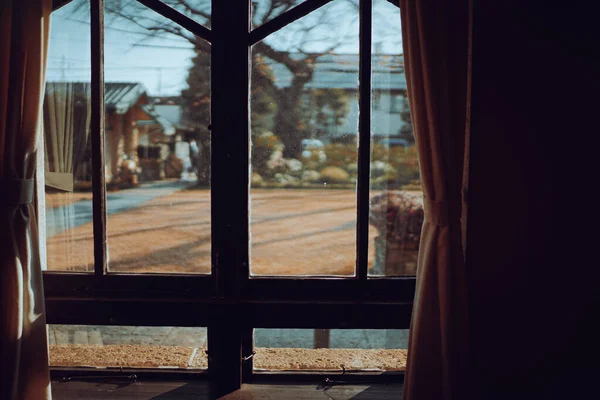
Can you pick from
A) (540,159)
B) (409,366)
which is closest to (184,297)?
(409,366)

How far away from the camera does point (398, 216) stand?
1711mm

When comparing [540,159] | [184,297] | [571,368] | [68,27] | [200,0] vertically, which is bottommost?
[571,368]

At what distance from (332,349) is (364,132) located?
93 cm

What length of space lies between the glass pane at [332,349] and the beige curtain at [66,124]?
1.04 meters

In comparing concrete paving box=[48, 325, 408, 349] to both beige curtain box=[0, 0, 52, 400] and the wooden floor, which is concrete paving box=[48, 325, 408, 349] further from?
beige curtain box=[0, 0, 52, 400]

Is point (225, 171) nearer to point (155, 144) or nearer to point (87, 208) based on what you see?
point (155, 144)

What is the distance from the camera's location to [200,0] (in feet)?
5.35

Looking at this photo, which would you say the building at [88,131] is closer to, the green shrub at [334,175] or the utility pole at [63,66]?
the utility pole at [63,66]

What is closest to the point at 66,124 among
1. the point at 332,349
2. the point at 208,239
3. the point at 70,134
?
the point at 70,134

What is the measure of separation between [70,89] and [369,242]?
4.38 ft

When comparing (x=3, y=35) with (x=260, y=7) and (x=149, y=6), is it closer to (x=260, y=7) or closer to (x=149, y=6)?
(x=149, y=6)

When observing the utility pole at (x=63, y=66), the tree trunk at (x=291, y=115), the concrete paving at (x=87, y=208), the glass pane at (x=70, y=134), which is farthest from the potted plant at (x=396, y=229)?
the utility pole at (x=63, y=66)

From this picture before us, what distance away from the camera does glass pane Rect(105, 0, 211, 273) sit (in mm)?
1655

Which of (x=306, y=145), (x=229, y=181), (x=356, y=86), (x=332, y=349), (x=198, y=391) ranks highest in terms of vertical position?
(x=356, y=86)
